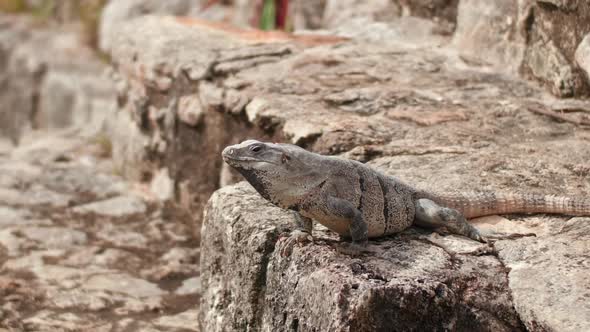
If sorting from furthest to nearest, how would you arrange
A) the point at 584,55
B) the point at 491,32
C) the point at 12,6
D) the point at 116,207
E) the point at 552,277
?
the point at 12,6, the point at 116,207, the point at 491,32, the point at 584,55, the point at 552,277

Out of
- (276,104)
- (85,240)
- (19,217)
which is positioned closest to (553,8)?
(276,104)

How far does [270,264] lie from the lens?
3121 mm

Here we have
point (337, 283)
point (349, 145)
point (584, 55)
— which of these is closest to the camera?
point (337, 283)

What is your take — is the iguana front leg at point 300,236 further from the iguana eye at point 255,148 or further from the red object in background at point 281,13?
the red object in background at point 281,13

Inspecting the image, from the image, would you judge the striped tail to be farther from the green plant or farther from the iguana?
the green plant

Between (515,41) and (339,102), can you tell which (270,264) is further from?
(515,41)

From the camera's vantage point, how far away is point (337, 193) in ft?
9.61

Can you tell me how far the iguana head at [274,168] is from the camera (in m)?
2.89

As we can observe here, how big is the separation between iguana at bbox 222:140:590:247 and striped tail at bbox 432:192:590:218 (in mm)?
148

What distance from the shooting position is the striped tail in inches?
130

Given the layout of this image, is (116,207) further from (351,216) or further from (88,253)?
(351,216)

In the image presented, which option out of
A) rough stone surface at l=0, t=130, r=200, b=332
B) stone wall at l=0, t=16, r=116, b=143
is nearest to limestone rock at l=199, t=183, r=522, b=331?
rough stone surface at l=0, t=130, r=200, b=332

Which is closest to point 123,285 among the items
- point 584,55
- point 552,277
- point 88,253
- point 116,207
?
point 88,253

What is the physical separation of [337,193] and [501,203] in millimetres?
844
